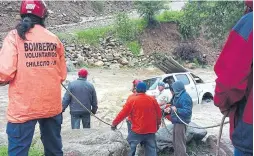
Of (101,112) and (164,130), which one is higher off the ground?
(164,130)

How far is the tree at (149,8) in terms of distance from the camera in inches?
1194

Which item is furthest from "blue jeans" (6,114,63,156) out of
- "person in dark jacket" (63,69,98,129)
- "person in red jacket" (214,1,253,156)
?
"person in dark jacket" (63,69,98,129)

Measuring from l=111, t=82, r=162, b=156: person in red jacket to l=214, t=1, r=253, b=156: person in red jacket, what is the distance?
4.62 metres

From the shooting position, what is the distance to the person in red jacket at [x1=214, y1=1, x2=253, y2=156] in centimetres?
266

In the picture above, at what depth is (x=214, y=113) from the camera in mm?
15656

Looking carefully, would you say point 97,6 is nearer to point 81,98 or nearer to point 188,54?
point 188,54

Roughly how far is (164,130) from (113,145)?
323cm

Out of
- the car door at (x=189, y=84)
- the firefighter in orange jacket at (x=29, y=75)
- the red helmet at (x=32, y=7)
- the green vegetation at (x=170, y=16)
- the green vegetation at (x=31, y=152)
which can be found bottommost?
the car door at (x=189, y=84)

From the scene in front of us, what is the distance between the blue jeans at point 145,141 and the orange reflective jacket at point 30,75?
3.95 m

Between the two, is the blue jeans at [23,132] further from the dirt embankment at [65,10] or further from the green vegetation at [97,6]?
the green vegetation at [97,6]

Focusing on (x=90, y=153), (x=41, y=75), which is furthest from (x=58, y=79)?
(x=90, y=153)

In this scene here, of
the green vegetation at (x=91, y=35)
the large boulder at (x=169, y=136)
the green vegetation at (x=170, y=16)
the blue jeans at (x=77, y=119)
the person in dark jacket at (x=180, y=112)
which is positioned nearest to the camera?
the person in dark jacket at (x=180, y=112)

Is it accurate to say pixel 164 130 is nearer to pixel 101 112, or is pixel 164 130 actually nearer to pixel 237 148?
pixel 237 148

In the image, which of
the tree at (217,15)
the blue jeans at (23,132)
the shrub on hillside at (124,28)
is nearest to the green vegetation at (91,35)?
the shrub on hillside at (124,28)
